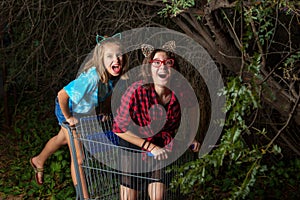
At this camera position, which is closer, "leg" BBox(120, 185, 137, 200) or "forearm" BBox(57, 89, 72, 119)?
"leg" BBox(120, 185, 137, 200)

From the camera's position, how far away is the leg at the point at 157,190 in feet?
10.6

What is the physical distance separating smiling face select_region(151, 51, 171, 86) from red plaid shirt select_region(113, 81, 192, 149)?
0.28ft

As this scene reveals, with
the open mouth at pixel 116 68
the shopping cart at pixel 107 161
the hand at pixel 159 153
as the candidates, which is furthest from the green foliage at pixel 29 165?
the hand at pixel 159 153

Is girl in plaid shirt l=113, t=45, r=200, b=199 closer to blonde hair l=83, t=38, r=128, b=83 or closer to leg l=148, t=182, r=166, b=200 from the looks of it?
leg l=148, t=182, r=166, b=200

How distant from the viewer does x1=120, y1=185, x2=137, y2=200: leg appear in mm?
3312

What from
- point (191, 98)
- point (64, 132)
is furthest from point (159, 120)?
point (64, 132)

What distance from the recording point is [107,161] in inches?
131

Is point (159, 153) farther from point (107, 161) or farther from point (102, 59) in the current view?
point (102, 59)

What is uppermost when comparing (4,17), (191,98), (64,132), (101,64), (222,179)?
(4,17)

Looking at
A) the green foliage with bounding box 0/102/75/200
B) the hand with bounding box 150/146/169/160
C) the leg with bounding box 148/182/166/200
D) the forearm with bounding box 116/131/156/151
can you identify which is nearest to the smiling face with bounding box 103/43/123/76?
the forearm with bounding box 116/131/156/151

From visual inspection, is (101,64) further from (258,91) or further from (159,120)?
(258,91)

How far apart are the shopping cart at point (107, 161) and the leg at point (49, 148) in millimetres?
897

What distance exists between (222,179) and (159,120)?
1970 millimetres

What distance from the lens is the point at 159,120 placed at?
3.39m
